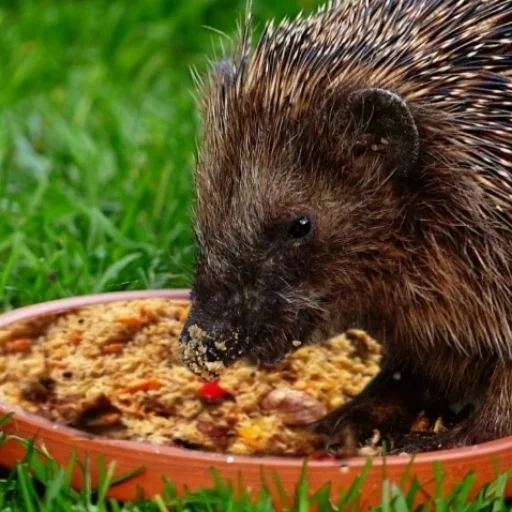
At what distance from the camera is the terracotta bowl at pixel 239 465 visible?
2.96 m

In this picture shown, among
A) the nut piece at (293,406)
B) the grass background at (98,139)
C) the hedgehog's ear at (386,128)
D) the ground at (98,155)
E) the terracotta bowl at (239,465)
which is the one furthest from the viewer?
the grass background at (98,139)

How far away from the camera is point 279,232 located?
3.21 metres

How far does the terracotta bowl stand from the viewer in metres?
2.96

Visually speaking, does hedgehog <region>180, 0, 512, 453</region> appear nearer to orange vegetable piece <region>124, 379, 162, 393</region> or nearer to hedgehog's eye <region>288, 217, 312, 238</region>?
hedgehog's eye <region>288, 217, 312, 238</region>

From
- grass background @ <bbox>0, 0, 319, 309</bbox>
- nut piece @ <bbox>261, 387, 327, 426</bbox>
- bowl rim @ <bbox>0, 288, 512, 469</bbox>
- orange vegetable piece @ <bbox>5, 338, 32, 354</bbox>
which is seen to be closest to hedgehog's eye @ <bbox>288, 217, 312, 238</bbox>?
bowl rim @ <bbox>0, 288, 512, 469</bbox>

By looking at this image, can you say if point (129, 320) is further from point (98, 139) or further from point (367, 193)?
point (98, 139)

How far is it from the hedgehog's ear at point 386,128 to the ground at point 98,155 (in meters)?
0.70

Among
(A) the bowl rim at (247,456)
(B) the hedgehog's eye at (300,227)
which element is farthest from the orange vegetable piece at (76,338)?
(B) the hedgehog's eye at (300,227)

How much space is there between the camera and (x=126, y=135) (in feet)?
19.7

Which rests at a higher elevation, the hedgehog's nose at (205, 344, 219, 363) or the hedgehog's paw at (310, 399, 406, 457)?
the hedgehog's nose at (205, 344, 219, 363)

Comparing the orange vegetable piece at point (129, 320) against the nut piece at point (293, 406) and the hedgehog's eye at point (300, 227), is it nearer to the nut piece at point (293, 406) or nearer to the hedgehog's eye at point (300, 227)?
the nut piece at point (293, 406)

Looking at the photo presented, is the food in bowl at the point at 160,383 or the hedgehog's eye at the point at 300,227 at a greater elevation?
the hedgehog's eye at the point at 300,227

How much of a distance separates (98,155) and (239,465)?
296 centimetres

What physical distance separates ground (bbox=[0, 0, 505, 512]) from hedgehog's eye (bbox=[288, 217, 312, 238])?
647 mm
